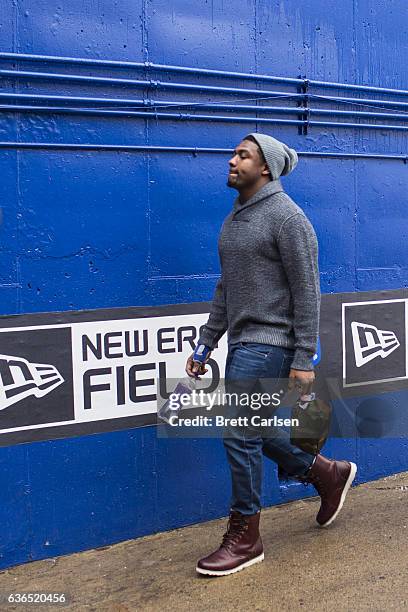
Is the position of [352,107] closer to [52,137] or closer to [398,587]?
[52,137]

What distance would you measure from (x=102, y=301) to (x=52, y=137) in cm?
86

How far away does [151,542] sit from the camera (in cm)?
443

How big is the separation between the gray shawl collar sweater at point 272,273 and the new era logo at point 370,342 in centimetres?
134

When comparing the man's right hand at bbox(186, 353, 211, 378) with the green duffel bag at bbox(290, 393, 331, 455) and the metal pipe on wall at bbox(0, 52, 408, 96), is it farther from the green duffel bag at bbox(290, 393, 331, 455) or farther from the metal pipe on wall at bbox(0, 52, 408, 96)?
the metal pipe on wall at bbox(0, 52, 408, 96)

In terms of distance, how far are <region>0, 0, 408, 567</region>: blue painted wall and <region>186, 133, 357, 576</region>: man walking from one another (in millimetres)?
554

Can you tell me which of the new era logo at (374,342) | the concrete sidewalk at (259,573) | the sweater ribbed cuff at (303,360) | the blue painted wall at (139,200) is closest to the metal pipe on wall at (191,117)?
the blue painted wall at (139,200)

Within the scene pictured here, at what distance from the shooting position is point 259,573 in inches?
157

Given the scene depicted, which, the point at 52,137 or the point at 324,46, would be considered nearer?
the point at 52,137

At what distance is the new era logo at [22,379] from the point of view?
401 cm

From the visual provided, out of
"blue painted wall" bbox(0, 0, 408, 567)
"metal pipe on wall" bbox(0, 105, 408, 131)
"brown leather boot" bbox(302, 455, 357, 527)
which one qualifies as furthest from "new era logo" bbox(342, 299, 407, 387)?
"metal pipe on wall" bbox(0, 105, 408, 131)

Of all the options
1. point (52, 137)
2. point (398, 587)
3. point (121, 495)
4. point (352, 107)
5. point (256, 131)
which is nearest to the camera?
point (398, 587)

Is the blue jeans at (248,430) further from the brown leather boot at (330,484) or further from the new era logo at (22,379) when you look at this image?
the new era logo at (22,379)

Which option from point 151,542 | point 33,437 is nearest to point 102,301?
point 33,437

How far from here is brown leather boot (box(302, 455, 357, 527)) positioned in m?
4.46
